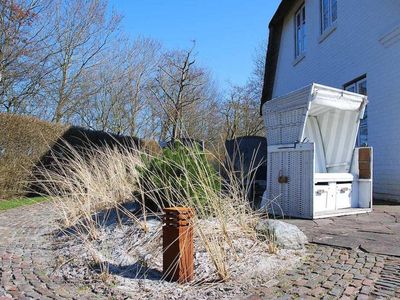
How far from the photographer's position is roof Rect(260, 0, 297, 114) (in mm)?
14348

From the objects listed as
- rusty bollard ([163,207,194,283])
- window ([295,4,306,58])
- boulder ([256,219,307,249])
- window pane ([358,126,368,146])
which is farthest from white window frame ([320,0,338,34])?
rusty bollard ([163,207,194,283])

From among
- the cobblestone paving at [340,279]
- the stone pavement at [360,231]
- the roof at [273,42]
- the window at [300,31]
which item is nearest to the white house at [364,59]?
the window at [300,31]

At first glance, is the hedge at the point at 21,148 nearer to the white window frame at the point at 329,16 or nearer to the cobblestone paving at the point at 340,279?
the cobblestone paving at the point at 340,279

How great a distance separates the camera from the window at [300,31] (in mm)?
13550

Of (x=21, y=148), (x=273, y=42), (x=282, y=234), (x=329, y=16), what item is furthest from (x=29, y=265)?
(x=273, y=42)

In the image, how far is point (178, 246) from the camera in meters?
3.16

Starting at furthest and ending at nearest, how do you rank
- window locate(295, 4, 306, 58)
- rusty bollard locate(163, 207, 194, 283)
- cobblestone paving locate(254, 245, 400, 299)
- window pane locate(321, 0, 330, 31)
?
window locate(295, 4, 306, 58) → window pane locate(321, 0, 330, 31) → rusty bollard locate(163, 207, 194, 283) → cobblestone paving locate(254, 245, 400, 299)

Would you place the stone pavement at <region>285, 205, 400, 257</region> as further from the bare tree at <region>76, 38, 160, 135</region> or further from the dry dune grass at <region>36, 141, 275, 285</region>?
the bare tree at <region>76, 38, 160, 135</region>

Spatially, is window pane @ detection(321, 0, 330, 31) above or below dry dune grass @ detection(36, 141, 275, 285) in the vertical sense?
above

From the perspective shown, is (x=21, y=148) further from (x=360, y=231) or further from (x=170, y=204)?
(x=360, y=231)

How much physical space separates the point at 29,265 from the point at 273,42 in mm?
14283

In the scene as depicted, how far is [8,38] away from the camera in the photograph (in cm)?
1367

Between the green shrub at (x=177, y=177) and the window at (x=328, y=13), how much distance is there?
26.2ft

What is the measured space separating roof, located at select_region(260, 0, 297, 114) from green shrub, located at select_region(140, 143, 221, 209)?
10716 millimetres
